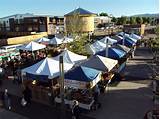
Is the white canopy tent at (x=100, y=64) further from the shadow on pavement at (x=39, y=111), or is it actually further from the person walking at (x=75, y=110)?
the person walking at (x=75, y=110)

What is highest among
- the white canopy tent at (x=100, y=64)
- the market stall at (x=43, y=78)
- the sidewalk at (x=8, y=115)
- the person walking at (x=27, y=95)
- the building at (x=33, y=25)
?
the building at (x=33, y=25)

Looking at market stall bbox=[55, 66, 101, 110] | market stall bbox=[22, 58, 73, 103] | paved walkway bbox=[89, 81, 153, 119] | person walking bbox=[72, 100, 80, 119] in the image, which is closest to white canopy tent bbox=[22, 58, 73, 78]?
market stall bbox=[22, 58, 73, 103]

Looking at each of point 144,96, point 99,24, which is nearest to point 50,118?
point 144,96

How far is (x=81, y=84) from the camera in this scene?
12.5 m

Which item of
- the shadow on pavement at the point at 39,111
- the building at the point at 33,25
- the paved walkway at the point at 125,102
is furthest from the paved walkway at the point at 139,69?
the building at the point at 33,25

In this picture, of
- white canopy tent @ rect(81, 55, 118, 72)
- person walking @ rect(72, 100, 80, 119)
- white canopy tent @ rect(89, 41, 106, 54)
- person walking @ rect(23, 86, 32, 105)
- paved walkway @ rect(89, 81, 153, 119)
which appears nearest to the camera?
person walking @ rect(72, 100, 80, 119)

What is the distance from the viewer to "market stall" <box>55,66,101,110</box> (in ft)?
41.0

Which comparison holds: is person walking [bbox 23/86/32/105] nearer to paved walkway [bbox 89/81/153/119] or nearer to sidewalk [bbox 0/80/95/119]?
sidewalk [bbox 0/80/95/119]

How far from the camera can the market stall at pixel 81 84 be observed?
12484 millimetres

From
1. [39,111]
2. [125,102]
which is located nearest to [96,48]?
[125,102]

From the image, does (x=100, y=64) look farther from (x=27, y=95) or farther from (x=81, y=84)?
(x=27, y=95)

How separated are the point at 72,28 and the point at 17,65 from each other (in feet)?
56.5

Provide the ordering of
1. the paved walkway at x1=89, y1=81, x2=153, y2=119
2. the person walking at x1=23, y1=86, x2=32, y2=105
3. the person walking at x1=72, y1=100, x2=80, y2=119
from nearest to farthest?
the person walking at x1=72, y1=100, x2=80, y2=119 → the paved walkway at x1=89, y1=81, x2=153, y2=119 → the person walking at x1=23, y1=86, x2=32, y2=105

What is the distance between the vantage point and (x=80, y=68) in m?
13.2
